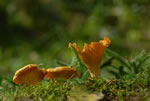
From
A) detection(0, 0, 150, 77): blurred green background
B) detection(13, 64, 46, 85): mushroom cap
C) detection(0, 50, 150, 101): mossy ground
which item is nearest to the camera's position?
detection(0, 50, 150, 101): mossy ground

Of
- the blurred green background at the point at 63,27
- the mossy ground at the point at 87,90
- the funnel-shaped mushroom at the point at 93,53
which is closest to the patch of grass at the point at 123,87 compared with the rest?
the mossy ground at the point at 87,90

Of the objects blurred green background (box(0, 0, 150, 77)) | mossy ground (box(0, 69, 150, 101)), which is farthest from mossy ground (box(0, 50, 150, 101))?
blurred green background (box(0, 0, 150, 77))

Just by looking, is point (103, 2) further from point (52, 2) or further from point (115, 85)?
point (115, 85)

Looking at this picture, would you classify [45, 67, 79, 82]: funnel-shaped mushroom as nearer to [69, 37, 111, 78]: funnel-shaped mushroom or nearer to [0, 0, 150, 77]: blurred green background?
[69, 37, 111, 78]: funnel-shaped mushroom

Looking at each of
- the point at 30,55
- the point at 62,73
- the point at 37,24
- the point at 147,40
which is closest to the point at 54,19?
the point at 37,24

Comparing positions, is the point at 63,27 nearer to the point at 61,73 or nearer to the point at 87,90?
the point at 61,73

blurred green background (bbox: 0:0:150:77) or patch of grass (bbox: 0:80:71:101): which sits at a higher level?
blurred green background (bbox: 0:0:150:77)

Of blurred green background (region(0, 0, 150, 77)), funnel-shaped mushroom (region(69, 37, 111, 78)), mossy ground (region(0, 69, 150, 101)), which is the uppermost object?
blurred green background (region(0, 0, 150, 77))
